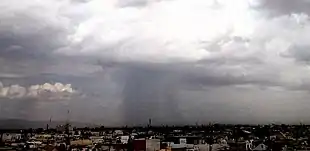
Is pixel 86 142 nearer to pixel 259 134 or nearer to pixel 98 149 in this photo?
pixel 98 149

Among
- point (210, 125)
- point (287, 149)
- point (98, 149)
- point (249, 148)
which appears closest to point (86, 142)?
point (98, 149)

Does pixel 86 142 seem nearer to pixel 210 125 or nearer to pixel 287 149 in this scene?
pixel 287 149

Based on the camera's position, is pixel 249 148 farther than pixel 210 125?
No

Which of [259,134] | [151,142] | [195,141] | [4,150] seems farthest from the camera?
[259,134]

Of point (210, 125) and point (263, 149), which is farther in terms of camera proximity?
point (210, 125)

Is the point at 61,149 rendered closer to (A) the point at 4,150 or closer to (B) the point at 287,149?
(A) the point at 4,150

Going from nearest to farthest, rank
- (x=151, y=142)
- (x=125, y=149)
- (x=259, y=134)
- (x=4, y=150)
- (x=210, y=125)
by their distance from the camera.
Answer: (x=4, y=150), (x=151, y=142), (x=125, y=149), (x=259, y=134), (x=210, y=125)

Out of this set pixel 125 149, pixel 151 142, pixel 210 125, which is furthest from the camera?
pixel 210 125

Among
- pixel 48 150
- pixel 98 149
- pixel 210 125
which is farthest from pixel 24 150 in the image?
pixel 210 125

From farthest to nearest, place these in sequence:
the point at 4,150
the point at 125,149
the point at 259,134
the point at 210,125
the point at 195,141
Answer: the point at 210,125 < the point at 259,134 < the point at 195,141 < the point at 125,149 < the point at 4,150
